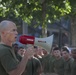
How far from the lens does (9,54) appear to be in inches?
145

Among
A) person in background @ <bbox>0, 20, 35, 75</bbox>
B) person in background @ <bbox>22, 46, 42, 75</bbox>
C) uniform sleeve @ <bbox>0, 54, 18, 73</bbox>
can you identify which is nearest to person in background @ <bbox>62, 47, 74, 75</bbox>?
person in background @ <bbox>22, 46, 42, 75</bbox>

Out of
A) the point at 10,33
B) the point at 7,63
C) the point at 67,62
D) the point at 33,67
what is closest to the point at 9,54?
the point at 7,63

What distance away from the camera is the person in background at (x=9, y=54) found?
12.0ft

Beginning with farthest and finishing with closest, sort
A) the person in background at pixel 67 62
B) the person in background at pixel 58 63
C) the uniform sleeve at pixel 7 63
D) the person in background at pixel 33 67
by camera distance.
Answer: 1. the person in background at pixel 58 63
2. the person in background at pixel 67 62
3. the person in background at pixel 33 67
4. the uniform sleeve at pixel 7 63

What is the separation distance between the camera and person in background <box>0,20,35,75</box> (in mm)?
3648

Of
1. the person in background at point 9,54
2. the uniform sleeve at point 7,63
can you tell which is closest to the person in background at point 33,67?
the person in background at point 9,54

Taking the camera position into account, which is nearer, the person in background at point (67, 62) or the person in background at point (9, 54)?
the person in background at point (9, 54)

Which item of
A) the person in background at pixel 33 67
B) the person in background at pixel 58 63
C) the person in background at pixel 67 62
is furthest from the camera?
the person in background at pixel 58 63

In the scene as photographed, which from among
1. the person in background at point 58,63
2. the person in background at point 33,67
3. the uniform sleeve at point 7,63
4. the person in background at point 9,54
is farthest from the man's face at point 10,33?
the person in background at point 58,63

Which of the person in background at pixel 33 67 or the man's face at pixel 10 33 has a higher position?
the man's face at pixel 10 33

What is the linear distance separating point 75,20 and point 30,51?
73.9 feet

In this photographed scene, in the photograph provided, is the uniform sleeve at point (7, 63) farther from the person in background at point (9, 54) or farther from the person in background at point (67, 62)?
the person in background at point (67, 62)

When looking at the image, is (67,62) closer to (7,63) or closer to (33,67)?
(33,67)

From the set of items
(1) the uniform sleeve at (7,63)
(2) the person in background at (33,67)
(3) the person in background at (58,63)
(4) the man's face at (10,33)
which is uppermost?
(4) the man's face at (10,33)
